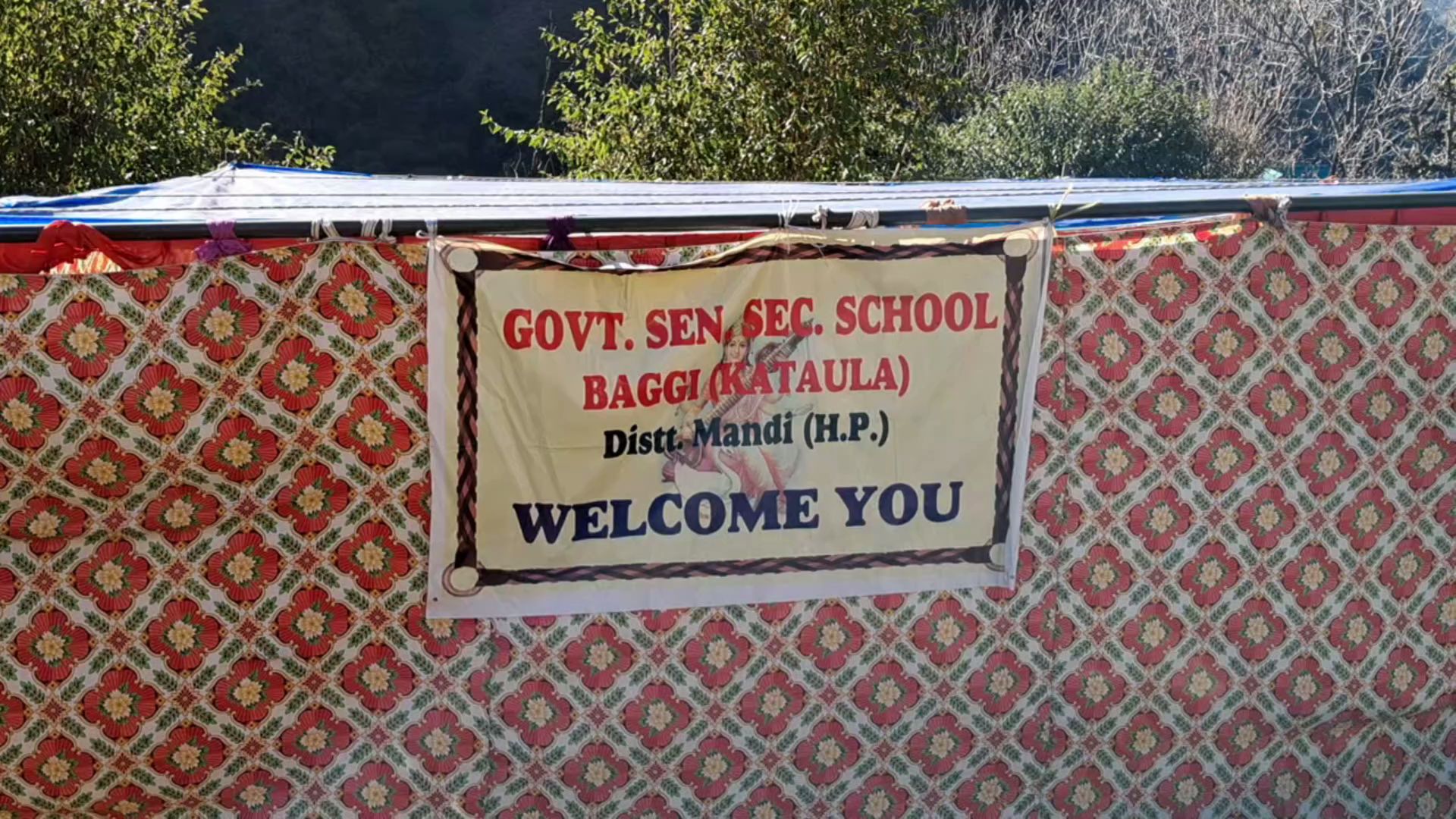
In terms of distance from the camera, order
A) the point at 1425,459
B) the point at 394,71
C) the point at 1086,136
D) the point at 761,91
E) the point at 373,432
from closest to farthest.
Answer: the point at 373,432 < the point at 1425,459 < the point at 761,91 < the point at 1086,136 < the point at 394,71

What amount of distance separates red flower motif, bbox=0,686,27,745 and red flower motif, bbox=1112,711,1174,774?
9.75 feet

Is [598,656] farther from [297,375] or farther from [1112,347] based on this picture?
[1112,347]

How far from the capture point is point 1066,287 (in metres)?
3.89

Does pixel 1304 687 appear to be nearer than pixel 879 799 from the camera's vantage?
No

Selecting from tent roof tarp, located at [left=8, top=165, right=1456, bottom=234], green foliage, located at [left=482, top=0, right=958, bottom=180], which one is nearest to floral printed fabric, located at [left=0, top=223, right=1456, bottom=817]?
tent roof tarp, located at [left=8, top=165, right=1456, bottom=234]

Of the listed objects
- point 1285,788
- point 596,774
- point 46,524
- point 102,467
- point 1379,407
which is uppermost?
point 1379,407

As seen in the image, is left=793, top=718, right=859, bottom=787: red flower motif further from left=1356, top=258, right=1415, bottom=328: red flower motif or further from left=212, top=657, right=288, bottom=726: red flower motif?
left=1356, top=258, right=1415, bottom=328: red flower motif

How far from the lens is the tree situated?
8.45m

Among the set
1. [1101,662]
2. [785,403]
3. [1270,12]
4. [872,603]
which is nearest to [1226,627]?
[1101,662]

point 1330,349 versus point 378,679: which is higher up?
point 1330,349

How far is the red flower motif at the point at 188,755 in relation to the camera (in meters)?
3.60

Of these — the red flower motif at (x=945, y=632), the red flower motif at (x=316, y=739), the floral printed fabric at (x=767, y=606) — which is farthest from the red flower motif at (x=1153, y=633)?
the red flower motif at (x=316, y=739)

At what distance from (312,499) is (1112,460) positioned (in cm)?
221

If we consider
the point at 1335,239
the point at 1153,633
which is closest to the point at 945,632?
the point at 1153,633
